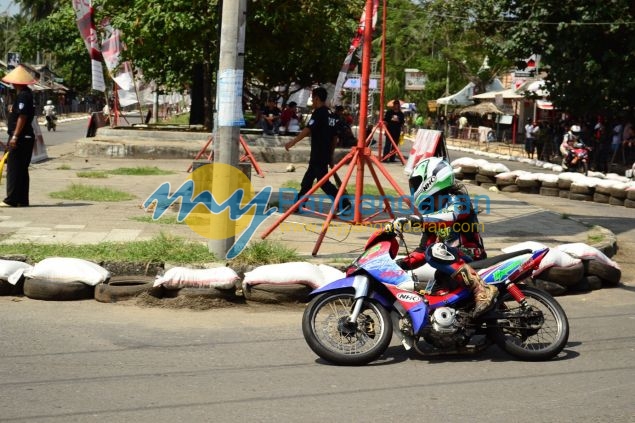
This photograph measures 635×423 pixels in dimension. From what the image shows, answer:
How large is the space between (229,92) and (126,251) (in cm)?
190

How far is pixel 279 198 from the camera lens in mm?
14516

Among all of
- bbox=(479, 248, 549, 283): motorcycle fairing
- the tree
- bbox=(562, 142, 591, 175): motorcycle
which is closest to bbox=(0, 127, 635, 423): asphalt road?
bbox=(479, 248, 549, 283): motorcycle fairing

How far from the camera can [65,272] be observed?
7.88m

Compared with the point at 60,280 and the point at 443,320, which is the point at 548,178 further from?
the point at 443,320

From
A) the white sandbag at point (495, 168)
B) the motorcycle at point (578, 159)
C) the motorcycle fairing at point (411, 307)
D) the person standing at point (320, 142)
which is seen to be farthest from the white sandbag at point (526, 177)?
the motorcycle fairing at point (411, 307)

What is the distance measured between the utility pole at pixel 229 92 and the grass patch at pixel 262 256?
47 cm

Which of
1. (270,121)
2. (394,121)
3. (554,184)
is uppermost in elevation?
(394,121)

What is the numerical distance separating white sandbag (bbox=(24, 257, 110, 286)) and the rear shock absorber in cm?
362

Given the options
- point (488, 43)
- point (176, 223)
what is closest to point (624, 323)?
point (176, 223)

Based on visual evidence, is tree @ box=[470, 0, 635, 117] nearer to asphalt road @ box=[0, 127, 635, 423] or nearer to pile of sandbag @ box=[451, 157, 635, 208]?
pile of sandbag @ box=[451, 157, 635, 208]

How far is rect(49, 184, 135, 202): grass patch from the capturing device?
13750 millimetres

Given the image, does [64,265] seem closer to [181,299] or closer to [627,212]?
[181,299]

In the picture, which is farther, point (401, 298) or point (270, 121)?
point (270, 121)

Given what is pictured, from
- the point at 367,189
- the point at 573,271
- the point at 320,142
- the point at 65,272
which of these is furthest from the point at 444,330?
the point at 367,189
